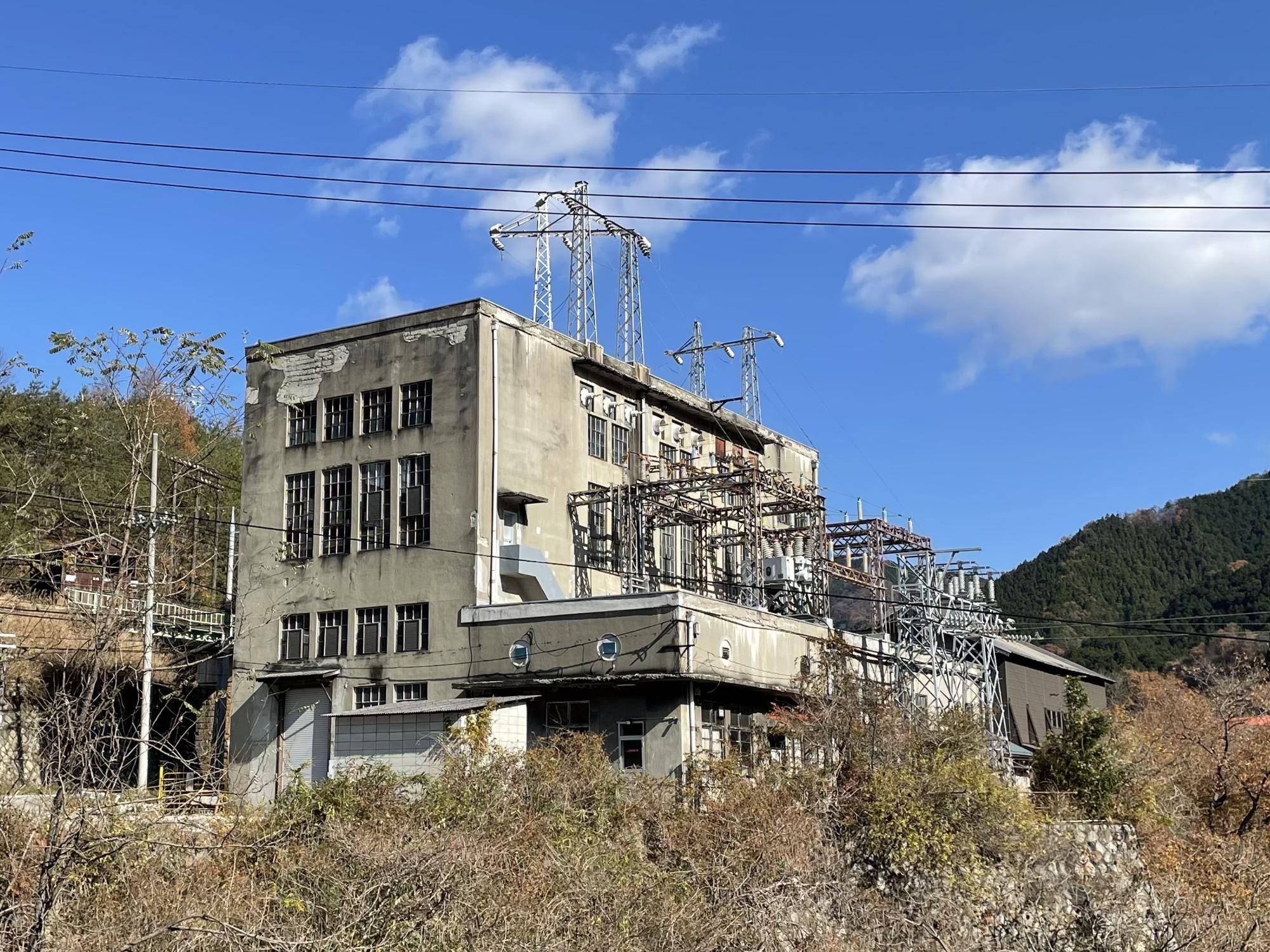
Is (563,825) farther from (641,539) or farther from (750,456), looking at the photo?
(750,456)

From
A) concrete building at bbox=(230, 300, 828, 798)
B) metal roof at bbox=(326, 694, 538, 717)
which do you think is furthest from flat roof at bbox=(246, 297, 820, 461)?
metal roof at bbox=(326, 694, 538, 717)

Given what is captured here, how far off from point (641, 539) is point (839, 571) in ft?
22.6

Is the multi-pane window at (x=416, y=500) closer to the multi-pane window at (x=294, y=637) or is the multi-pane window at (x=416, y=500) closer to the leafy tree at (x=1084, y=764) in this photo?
the multi-pane window at (x=294, y=637)

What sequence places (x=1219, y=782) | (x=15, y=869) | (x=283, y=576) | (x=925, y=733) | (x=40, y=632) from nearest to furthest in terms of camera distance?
(x=15, y=869) → (x=925, y=733) → (x=1219, y=782) → (x=40, y=632) → (x=283, y=576)

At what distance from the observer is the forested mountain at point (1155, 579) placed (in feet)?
278

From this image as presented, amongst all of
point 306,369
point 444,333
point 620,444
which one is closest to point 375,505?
point 306,369

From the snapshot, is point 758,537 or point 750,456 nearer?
point 758,537

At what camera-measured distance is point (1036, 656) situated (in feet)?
172

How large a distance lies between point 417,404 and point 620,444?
7788 millimetres

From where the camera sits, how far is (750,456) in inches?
1939

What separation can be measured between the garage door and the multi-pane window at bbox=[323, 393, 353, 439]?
768 cm

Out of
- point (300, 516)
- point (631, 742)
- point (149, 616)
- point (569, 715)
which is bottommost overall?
point (631, 742)

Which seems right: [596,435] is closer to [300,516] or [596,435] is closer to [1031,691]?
[300,516]

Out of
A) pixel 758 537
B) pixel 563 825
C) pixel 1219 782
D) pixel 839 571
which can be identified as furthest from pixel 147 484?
pixel 1219 782
